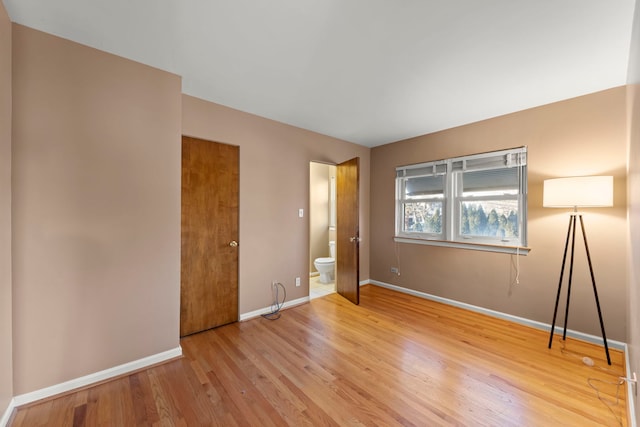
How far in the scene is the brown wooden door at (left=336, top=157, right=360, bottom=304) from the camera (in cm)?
356

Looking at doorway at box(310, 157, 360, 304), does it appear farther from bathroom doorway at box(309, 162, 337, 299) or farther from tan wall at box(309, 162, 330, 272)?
tan wall at box(309, 162, 330, 272)

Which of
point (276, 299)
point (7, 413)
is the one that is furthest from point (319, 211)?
point (7, 413)

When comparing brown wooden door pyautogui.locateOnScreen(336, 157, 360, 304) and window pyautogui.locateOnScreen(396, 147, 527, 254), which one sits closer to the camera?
window pyautogui.locateOnScreen(396, 147, 527, 254)

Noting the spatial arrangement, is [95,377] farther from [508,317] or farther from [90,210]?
[508,317]

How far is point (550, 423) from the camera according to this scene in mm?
1553

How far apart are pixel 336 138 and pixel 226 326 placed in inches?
119

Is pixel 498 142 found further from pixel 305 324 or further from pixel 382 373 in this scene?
pixel 305 324

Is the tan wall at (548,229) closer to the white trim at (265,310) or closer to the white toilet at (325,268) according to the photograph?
the white toilet at (325,268)

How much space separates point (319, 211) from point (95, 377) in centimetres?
393

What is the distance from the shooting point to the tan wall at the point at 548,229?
2.40 m

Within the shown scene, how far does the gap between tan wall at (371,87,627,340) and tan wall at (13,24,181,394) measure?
3331 mm

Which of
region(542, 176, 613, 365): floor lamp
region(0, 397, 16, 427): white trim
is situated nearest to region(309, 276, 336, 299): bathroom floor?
region(542, 176, 613, 365): floor lamp

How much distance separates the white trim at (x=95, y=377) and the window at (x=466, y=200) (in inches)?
133

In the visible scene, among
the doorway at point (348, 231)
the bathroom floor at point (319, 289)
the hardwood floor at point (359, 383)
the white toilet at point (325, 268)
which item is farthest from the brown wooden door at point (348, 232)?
the hardwood floor at point (359, 383)
